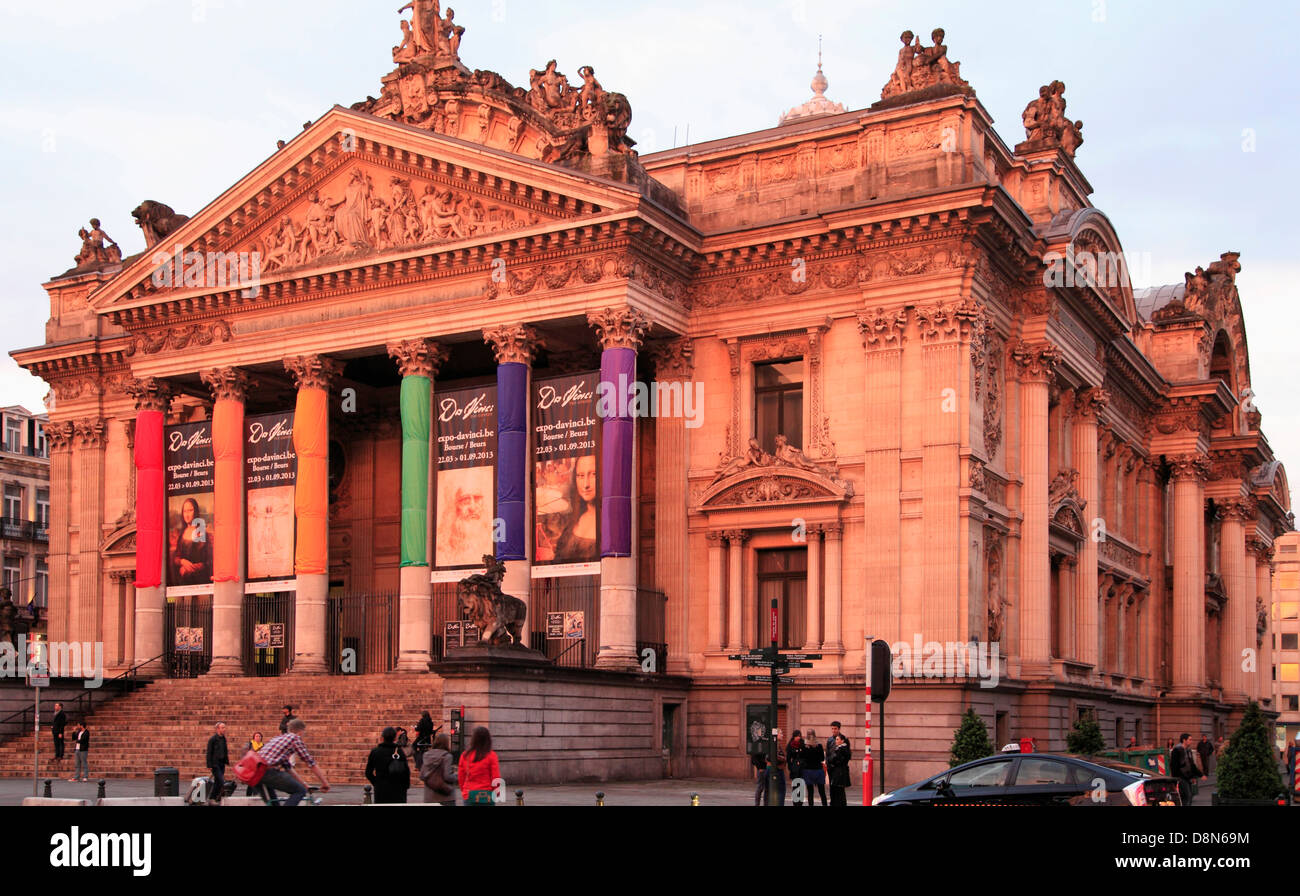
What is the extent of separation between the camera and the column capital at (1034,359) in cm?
3962

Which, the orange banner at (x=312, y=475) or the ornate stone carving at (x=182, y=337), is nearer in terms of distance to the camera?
the orange banner at (x=312, y=475)

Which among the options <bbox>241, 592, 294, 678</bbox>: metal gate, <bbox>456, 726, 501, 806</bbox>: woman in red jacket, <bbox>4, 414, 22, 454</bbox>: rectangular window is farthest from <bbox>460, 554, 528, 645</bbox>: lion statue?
<bbox>4, 414, 22, 454</bbox>: rectangular window

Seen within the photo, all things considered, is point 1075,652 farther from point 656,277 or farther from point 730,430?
point 656,277

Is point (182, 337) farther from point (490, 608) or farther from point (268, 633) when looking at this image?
point (490, 608)

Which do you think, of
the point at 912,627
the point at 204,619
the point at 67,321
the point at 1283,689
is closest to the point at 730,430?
the point at 912,627

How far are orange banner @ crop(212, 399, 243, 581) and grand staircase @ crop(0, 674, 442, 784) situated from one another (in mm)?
3277

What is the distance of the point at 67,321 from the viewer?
51.0 m

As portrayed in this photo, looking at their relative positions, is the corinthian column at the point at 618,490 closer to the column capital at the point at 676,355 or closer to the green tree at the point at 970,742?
the column capital at the point at 676,355

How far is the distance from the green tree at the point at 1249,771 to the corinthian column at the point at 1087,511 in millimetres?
15793

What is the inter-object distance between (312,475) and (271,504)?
1637 mm

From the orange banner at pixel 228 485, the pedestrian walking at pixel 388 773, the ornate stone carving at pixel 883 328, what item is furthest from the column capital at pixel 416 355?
the pedestrian walking at pixel 388 773

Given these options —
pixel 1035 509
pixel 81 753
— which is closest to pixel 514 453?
pixel 81 753

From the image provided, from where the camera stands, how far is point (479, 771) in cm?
1722

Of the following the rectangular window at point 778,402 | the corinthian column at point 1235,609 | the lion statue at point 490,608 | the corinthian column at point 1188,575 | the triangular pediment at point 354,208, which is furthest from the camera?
the corinthian column at point 1235,609
